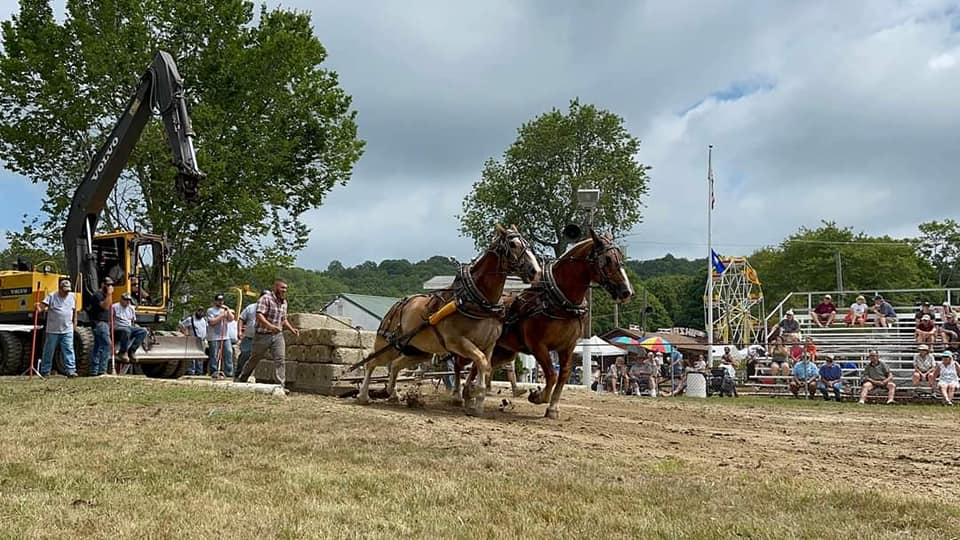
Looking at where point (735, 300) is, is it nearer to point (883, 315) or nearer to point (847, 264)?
point (847, 264)

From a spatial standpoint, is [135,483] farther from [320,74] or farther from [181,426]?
[320,74]

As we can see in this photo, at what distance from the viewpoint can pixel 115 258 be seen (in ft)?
55.9

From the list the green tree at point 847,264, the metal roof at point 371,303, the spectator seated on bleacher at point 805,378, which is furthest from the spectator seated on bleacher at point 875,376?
the green tree at point 847,264

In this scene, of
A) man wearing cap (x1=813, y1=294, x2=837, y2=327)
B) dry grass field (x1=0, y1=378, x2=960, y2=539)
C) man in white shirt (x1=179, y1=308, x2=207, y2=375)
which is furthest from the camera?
man wearing cap (x1=813, y1=294, x2=837, y2=327)

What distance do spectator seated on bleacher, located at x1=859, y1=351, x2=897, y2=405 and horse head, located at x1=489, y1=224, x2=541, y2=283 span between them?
37.1 ft

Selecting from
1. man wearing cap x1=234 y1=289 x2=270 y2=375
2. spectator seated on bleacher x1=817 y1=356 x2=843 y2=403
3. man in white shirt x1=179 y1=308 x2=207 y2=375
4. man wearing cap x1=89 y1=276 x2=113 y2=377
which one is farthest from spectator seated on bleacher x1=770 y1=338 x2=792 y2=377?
man wearing cap x1=89 y1=276 x2=113 y2=377

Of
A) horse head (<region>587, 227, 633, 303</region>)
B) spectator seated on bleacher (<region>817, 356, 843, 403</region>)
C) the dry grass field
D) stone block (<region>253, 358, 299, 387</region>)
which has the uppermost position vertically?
horse head (<region>587, 227, 633, 303</region>)

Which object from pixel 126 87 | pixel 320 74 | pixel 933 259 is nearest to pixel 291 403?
pixel 126 87

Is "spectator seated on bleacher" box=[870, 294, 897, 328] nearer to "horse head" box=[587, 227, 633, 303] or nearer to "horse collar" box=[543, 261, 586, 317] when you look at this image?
"horse head" box=[587, 227, 633, 303]

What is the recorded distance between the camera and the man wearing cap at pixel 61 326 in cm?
1343

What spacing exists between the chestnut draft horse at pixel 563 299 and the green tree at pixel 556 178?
3400cm

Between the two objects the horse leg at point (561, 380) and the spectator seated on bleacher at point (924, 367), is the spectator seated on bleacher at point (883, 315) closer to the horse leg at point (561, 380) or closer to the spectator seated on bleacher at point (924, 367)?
the spectator seated on bleacher at point (924, 367)

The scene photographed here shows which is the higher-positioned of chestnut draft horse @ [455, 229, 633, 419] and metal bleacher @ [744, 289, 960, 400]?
chestnut draft horse @ [455, 229, 633, 419]

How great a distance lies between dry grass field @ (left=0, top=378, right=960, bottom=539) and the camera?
484cm
